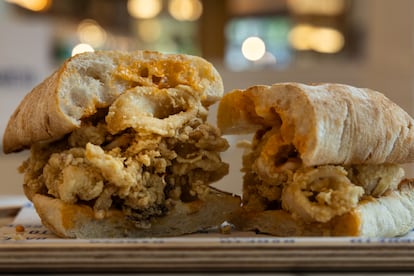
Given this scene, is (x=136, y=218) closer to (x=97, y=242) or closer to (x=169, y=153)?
(x=169, y=153)

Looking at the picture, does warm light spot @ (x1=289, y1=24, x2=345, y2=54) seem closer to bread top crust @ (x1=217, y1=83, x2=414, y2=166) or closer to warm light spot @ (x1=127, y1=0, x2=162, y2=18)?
warm light spot @ (x1=127, y1=0, x2=162, y2=18)

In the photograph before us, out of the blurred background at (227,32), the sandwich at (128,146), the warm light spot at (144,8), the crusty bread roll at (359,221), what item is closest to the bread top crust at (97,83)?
the sandwich at (128,146)

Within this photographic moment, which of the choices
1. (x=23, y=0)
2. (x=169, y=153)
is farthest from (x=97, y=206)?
(x=23, y=0)

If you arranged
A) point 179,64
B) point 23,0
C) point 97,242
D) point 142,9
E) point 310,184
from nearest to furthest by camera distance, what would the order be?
point 97,242 → point 310,184 → point 179,64 → point 23,0 → point 142,9

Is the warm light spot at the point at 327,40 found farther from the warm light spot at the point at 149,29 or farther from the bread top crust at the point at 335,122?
the bread top crust at the point at 335,122

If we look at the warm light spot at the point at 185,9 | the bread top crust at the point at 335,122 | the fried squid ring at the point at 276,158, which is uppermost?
the bread top crust at the point at 335,122

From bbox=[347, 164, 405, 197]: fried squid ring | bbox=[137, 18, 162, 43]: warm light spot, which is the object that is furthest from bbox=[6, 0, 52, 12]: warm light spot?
bbox=[347, 164, 405, 197]: fried squid ring

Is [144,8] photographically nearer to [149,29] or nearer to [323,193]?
[149,29]
